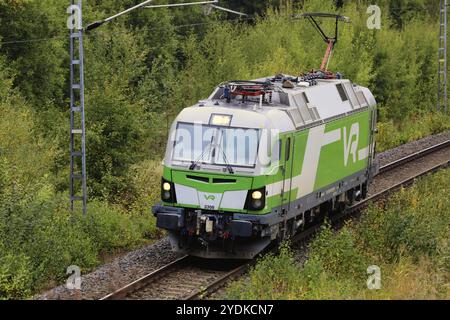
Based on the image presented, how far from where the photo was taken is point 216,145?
54.0 feet

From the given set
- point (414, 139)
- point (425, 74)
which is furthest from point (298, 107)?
point (425, 74)

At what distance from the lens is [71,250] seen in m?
16.6

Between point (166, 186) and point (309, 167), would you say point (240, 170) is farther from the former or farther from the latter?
point (309, 167)

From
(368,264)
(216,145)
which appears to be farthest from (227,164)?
(368,264)

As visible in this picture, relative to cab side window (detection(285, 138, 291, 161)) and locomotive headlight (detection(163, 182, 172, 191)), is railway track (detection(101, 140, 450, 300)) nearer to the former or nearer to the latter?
locomotive headlight (detection(163, 182, 172, 191))

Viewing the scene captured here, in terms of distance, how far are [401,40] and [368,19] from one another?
4510mm

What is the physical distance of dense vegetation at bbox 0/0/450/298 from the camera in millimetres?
16875

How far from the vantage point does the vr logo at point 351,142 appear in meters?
20.7

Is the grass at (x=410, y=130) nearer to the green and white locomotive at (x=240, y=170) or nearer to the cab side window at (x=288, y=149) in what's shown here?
the green and white locomotive at (x=240, y=170)

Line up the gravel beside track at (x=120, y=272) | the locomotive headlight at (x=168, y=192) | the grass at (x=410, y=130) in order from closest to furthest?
the gravel beside track at (x=120, y=272)
the locomotive headlight at (x=168, y=192)
the grass at (x=410, y=130)

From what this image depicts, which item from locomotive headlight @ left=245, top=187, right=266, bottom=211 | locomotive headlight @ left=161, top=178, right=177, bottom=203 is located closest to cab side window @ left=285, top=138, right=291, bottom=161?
locomotive headlight @ left=245, top=187, right=266, bottom=211

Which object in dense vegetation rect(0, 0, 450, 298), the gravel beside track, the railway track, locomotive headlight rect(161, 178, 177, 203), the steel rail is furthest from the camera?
the steel rail

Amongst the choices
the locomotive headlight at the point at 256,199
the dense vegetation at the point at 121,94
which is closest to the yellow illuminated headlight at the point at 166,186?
the locomotive headlight at the point at 256,199

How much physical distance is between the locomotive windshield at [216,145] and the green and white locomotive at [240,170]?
18mm
